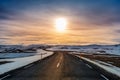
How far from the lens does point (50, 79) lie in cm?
1189

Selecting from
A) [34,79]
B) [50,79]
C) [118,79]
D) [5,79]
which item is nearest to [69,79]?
[50,79]

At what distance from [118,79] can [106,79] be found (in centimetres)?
72

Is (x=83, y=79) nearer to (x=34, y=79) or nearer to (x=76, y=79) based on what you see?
(x=76, y=79)

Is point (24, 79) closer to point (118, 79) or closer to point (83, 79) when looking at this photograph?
point (83, 79)

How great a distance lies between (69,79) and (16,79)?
3215 mm

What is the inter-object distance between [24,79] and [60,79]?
2.19 metres

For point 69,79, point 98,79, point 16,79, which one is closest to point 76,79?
point 69,79

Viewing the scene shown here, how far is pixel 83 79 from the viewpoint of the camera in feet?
40.2

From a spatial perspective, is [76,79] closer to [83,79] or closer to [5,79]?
[83,79]

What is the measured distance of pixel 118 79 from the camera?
12.2 meters

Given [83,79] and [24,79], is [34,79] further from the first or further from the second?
[83,79]

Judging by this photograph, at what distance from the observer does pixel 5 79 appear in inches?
467

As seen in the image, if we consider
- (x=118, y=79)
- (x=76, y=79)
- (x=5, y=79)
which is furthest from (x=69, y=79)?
(x=5, y=79)

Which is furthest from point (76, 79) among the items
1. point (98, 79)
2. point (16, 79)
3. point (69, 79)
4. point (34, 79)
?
point (16, 79)
